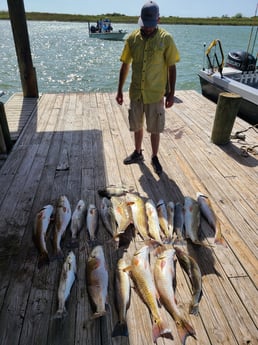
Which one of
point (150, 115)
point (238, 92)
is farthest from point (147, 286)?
point (238, 92)

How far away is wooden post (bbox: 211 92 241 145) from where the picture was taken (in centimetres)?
450

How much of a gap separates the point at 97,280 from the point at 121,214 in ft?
2.82

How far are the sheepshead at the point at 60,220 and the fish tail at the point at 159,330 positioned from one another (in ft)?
3.45

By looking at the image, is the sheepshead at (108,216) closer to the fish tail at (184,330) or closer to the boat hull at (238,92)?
the fish tail at (184,330)

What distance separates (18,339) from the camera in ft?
6.17

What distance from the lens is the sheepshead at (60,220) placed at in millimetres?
2545

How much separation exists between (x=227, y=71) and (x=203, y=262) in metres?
7.62

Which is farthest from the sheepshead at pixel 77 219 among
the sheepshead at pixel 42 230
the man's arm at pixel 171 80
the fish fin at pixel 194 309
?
the man's arm at pixel 171 80

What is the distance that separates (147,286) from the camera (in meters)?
2.17

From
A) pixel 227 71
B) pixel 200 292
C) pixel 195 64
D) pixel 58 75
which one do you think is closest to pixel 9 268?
pixel 200 292

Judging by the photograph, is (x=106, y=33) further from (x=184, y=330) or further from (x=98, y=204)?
(x=184, y=330)

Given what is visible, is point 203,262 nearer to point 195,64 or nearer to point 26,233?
point 26,233

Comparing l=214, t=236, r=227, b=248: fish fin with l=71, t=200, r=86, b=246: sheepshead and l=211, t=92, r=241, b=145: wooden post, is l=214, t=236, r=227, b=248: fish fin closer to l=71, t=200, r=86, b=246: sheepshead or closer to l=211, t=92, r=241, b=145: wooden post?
l=71, t=200, r=86, b=246: sheepshead

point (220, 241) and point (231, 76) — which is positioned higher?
point (231, 76)
